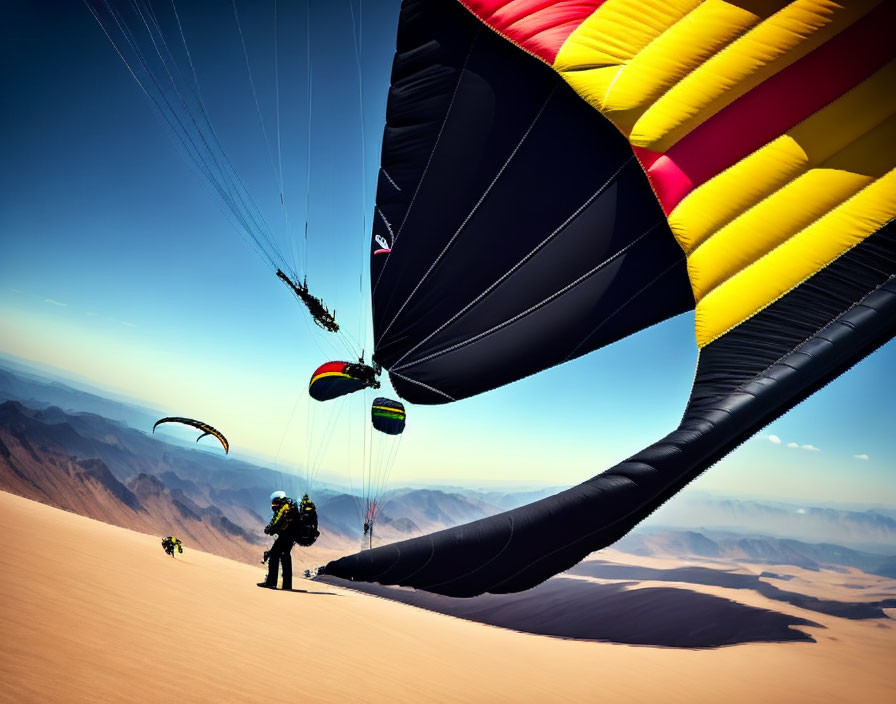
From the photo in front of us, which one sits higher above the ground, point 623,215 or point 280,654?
point 623,215

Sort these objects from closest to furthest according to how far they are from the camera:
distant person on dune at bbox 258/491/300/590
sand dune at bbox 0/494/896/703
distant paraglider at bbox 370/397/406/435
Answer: sand dune at bbox 0/494/896/703, distant person on dune at bbox 258/491/300/590, distant paraglider at bbox 370/397/406/435

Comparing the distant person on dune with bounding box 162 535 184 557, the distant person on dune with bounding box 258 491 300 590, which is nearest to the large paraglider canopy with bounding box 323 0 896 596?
the distant person on dune with bounding box 258 491 300 590

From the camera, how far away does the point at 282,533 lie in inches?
281

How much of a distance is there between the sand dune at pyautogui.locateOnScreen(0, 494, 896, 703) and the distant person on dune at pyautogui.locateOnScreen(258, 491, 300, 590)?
504 millimetres

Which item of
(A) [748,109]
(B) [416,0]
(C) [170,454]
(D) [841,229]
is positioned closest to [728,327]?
(D) [841,229]

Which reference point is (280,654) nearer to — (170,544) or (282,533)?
(282,533)

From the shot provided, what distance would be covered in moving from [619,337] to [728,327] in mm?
3416

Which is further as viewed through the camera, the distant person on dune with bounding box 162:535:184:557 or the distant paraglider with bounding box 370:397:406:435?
the distant paraglider with bounding box 370:397:406:435

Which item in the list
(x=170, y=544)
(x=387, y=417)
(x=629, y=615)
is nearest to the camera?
(x=170, y=544)

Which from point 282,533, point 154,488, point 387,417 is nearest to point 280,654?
point 282,533

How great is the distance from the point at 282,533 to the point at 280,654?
3772 mm

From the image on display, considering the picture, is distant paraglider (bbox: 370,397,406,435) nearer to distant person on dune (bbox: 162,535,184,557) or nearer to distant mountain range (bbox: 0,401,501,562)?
distant person on dune (bbox: 162,535,184,557)

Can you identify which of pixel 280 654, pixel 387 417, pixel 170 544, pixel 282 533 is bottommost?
pixel 280 654

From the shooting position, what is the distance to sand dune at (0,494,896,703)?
97.2 inches
